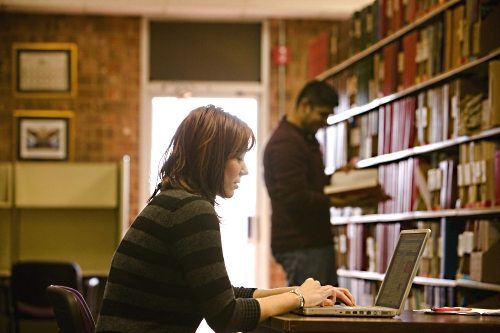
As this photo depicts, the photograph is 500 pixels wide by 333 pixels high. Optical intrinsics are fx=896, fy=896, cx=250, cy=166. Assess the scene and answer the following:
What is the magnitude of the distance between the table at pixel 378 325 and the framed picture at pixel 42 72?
6114mm

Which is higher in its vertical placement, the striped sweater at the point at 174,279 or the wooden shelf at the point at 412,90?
→ the wooden shelf at the point at 412,90

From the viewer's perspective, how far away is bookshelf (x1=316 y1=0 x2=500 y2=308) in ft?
12.2

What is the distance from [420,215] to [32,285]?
2823 millimetres

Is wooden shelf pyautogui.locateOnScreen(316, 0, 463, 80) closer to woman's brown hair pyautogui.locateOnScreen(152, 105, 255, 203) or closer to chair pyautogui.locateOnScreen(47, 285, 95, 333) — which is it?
woman's brown hair pyautogui.locateOnScreen(152, 105, 255, 203)

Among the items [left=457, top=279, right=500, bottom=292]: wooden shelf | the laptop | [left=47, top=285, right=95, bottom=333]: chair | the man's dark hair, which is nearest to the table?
the laptop

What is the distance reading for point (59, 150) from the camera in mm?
7738

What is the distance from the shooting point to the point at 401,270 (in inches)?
91.5

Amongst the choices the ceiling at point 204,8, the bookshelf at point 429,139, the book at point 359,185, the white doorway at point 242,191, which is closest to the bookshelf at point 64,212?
the white doorway at point 242,191

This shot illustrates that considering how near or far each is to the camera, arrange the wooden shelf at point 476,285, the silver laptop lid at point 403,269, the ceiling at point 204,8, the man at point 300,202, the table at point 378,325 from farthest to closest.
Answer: the ceiling at point 204,8
the man at point 300,202
the wooden shelf at point 476,285
the silver laptop lid at point 403,269
the table at point 378,325

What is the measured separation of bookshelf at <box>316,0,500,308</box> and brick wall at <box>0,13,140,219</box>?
2.73 metres

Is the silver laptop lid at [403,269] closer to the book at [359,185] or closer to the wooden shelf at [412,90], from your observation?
the wooden shelf at [412,90]

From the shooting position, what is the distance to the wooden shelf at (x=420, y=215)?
12.2 feet

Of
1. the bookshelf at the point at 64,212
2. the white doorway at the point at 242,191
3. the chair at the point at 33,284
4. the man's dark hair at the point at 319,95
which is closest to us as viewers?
the man's dark hair at the point at 319,95

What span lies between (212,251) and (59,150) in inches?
236
